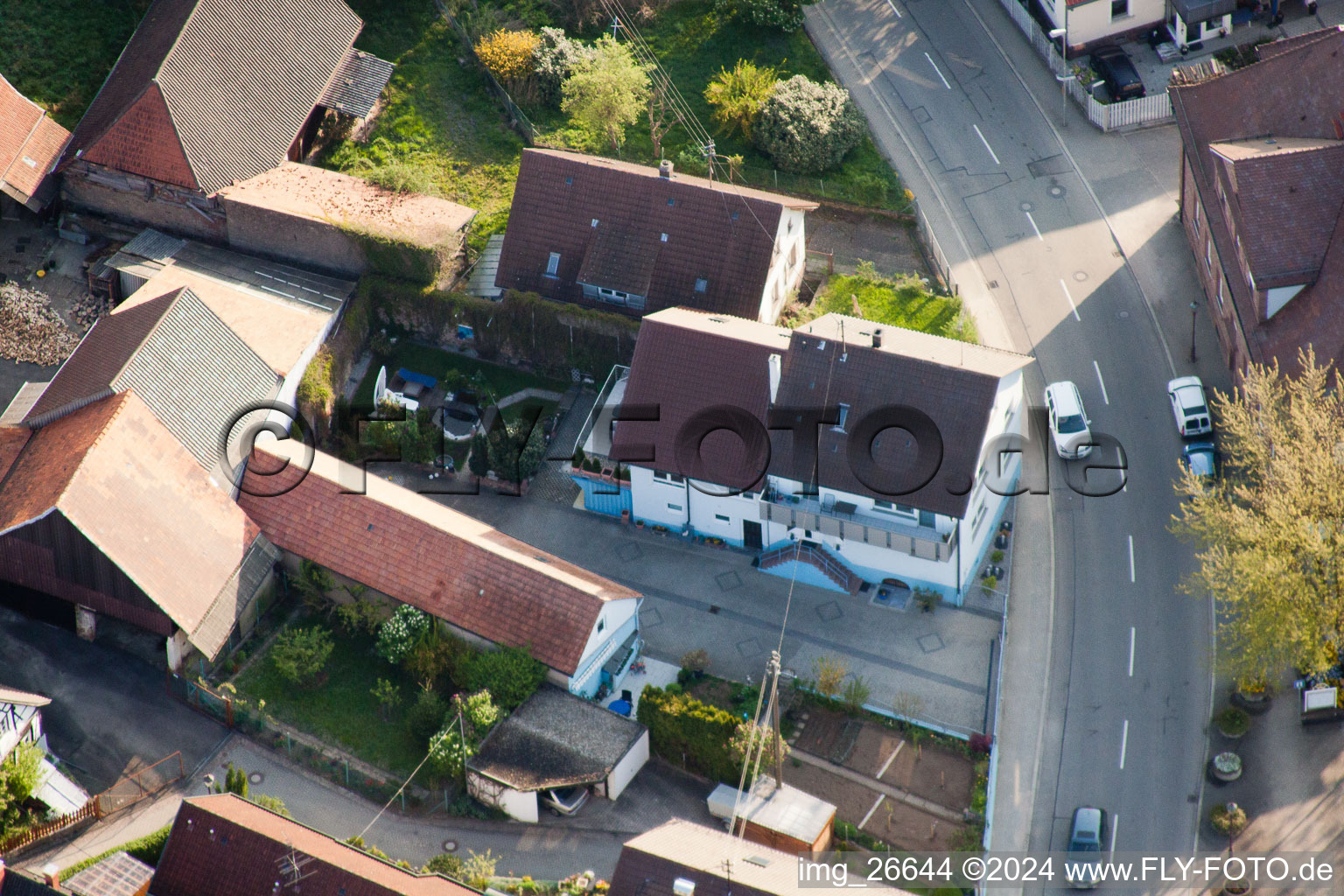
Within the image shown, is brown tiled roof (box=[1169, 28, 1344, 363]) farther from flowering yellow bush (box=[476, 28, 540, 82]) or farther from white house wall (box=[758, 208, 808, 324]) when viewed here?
flowering yellow bush (box=[476, 28, 540, 82])

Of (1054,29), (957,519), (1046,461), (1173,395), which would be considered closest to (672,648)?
(957,519)

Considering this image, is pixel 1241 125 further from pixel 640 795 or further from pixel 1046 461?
pixel 640 795

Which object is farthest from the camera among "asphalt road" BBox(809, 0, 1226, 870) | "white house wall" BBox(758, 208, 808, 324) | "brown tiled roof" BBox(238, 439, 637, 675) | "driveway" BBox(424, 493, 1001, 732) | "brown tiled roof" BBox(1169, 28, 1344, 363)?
"white house wall" BBox(758, 208, 808, 324)

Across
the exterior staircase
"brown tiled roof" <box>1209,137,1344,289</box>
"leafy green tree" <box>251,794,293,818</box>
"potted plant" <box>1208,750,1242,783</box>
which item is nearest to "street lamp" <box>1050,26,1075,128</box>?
"brown tiled roof" <box>1209,137,1344,289</box>

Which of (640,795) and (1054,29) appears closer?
(640,795)

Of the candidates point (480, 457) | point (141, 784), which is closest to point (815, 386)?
point (480, 457)

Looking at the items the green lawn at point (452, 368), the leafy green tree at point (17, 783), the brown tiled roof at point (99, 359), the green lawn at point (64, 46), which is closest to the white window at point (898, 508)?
the green lawn at point (452, 368)

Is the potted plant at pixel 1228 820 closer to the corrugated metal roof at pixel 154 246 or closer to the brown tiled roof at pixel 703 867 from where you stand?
the brown tiled roof at pixel 703 867

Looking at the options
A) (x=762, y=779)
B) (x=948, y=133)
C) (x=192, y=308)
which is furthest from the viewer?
(x=948, y=133)
